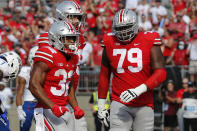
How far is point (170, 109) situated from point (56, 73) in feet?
18.7

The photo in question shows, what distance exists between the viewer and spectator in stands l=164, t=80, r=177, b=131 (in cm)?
1024

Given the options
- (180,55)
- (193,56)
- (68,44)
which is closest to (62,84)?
(68,44)

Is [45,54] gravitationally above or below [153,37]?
below

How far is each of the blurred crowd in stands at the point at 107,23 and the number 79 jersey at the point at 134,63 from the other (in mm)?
5728

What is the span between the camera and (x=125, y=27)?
541cm

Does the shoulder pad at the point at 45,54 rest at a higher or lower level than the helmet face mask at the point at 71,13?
lower

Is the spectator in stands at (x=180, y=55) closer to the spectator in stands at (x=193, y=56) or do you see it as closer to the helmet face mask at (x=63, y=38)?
the spectator in stands at (x=193, y=56)

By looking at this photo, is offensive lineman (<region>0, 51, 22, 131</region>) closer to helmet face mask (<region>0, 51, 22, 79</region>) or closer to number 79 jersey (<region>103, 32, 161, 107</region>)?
helmet face mask (<region>0, 51, 22, 79</region>)

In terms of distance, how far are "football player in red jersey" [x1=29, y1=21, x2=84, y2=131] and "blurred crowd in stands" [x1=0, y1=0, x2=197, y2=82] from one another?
6.24 meters

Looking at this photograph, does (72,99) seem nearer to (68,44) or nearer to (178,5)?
(68,44)

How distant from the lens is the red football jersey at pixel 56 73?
500 centimetres

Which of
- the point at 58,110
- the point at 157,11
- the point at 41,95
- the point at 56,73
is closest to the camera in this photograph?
the point at 58,110

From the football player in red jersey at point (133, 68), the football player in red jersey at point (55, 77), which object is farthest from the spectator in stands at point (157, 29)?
the football player in red jersey at point (55, 77)

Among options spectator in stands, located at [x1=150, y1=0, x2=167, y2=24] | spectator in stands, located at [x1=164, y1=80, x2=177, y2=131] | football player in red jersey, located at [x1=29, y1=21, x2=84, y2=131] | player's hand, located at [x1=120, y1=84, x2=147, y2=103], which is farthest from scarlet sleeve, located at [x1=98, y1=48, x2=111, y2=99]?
spectator in stands, located at [x1=150, y1=0, x2=167, y2=24]
